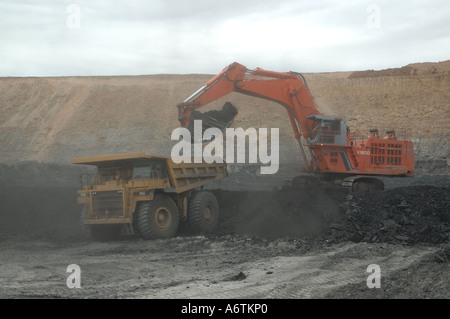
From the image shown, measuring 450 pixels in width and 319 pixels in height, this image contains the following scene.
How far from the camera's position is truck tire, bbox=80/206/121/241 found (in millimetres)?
13398

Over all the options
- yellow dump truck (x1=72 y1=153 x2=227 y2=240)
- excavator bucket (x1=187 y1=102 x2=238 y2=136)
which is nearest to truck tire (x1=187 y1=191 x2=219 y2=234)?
yellow dump truck (x1=72 y1=153 x2=227 y2=240)

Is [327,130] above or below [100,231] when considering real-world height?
above

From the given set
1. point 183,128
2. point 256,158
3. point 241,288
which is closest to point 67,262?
point 241,288

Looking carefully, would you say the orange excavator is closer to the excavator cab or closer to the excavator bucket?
the excavator cab

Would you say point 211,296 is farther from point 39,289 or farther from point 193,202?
point 193,202

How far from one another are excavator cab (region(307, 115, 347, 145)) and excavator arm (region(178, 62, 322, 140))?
9.8 inches

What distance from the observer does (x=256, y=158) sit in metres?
33.6

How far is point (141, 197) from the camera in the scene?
12.4 metres

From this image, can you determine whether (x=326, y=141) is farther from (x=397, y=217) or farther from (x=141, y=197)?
(x=141, y=197)

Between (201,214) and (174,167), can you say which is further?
(201,214)

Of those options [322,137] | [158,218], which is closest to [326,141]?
[322,137]

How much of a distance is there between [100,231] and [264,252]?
4.93m

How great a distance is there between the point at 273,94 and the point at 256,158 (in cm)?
1765

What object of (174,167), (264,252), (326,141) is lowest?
(264,252)
